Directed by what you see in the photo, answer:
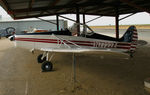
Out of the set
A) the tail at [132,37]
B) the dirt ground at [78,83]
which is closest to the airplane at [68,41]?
the tail at [132,37]

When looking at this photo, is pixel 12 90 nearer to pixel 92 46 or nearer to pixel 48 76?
pixel 48 76

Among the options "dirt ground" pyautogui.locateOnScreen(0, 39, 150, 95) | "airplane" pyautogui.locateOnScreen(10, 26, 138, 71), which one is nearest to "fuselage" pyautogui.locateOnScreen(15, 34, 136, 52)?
"airplane" pyautogui.locateOnScreen(10, 26, 138, 71)

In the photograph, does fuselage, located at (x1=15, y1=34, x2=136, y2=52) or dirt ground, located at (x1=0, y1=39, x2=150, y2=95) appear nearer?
dirt ground, located at (x1=0, y1=39, x2=150, y2=95)

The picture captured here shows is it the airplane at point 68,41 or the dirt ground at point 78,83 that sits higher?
the airplane at point 68,41

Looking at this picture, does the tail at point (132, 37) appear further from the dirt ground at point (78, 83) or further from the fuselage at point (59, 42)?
the dirt ground at point (78, 83)

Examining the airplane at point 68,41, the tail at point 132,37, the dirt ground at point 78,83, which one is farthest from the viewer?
the tail at point 132,37

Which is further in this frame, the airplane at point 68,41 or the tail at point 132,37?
the tail at point 132,37

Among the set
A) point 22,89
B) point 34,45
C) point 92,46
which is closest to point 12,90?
point 22,89

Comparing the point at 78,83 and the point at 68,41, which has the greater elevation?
the point at 68,41

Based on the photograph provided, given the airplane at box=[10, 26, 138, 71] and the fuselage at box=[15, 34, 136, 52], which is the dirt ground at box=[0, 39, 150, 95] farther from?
the fuselage at box=[15, 34, 136, 52]

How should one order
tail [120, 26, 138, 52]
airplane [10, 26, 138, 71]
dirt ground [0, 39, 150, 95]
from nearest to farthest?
dirt ground [0, 39, 150, 95]
airplane [10, 26, 138, 71]
tail [120, 26, 138, 52]

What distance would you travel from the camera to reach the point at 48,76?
16.1 feet

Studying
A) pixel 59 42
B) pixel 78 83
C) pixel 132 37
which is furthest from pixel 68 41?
pixel 132 37

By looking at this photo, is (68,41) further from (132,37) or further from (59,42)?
(132,37)
